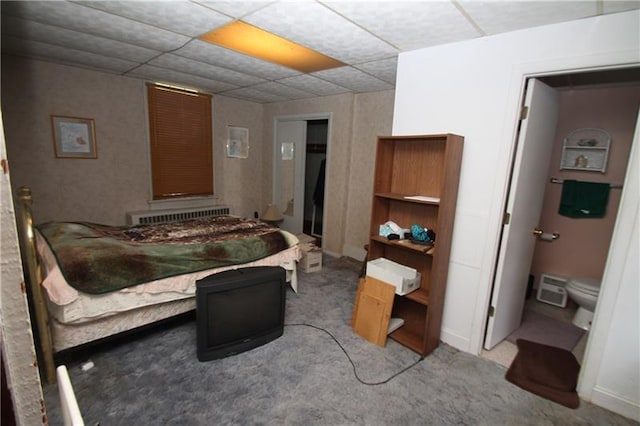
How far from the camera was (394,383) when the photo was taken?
2012 millimetres

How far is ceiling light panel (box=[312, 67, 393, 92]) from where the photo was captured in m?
3.05

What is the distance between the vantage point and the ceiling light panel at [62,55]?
2.63 meters

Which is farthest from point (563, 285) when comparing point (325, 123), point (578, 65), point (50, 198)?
point (50, 198)

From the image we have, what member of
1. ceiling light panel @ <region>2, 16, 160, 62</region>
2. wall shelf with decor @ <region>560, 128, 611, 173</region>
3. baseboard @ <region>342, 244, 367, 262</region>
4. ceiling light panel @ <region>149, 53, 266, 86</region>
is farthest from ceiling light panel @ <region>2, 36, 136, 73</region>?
wall shelf with decor @ <region>560, 128, 611, 173</region>

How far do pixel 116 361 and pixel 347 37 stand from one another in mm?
2801

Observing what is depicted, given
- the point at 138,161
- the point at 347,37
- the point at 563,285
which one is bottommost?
the point at 563,285

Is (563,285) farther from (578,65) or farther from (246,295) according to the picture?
(246,295)

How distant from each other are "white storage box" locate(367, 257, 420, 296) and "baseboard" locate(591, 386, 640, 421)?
123cm

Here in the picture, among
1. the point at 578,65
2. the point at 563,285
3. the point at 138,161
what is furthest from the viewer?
the point at 138,161

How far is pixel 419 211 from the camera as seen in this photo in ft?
8.20

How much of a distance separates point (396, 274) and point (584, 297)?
1.87m

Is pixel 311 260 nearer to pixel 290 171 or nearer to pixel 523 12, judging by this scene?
pixel 290 171

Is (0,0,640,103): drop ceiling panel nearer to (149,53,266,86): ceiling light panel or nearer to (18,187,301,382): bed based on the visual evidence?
(149,53,266,86): ceiling light panel

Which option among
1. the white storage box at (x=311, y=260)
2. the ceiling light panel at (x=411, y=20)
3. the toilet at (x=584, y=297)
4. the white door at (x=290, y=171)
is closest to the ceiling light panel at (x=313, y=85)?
the white door at (x=290, y=171)
